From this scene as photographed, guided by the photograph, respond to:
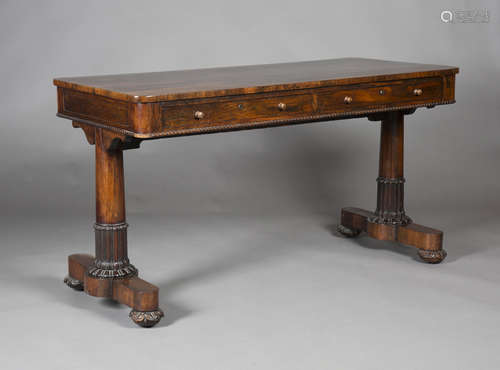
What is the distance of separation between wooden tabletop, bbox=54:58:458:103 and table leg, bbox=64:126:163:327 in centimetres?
27

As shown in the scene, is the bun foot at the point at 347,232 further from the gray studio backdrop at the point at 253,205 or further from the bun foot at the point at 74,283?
the bun foot at the point at 74,283

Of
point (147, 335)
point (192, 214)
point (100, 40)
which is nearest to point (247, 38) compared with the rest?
point (100, 40)

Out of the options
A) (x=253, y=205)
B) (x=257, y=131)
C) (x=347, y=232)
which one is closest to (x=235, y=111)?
(x=347, y=232)

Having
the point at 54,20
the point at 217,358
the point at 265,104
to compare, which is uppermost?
the point at 54,20

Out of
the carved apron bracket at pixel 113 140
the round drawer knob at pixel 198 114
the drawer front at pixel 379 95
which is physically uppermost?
the drawer front at pixel 379 95

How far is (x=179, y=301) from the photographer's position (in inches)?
182

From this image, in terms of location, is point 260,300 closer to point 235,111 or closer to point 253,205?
point 235,111

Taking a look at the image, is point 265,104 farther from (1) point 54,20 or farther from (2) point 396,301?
(1) point 54,20

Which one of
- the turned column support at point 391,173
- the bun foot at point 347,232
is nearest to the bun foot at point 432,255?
the turned column support at point 391,173

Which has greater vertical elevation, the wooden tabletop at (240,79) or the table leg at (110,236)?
the wooden tabletop at (240,79)

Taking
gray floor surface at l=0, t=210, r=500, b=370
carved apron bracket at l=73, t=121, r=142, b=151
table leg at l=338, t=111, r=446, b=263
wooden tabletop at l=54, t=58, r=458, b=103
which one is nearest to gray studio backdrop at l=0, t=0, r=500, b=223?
gray floor surface at l=0, t=210, r=500, b=370

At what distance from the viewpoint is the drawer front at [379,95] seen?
4652 mm

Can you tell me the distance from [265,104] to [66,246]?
170cm

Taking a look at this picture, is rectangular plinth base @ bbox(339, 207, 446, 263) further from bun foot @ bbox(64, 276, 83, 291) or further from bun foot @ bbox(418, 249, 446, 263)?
bun foot @ bbox(64, 276, 83, 291)
